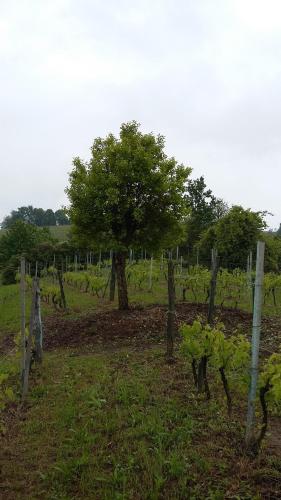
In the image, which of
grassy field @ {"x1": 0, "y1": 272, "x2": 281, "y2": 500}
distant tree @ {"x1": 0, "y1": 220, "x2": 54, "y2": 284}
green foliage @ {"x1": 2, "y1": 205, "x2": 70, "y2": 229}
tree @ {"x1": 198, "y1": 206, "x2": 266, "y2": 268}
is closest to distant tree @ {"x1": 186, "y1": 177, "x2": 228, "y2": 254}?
tree @ {"x1": 198, "y1": 206, "x2": 266, "y2": 268}

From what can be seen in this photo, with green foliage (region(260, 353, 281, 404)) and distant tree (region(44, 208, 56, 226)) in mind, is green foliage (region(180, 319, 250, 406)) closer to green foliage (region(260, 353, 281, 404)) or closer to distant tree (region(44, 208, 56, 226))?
green foliage (region(260, 353, 281, 404))

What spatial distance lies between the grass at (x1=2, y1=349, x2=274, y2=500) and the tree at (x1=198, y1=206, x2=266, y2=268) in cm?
2265

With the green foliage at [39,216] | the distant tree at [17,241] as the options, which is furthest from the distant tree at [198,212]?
the green foliage at [39,216]

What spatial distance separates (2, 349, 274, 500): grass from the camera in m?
4.58

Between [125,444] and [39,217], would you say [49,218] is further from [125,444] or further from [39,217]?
[125,444]

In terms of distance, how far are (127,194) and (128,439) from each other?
1045 centimetres

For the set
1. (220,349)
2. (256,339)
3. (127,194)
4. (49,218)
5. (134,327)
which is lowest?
(134,327)

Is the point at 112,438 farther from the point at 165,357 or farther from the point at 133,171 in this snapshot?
the point at 133,171

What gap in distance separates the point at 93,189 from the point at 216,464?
11016mm

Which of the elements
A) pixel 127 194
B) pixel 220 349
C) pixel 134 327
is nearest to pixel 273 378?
pixel 220 349

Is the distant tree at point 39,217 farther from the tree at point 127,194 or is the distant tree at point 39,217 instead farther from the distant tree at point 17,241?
the tree at point 127,194

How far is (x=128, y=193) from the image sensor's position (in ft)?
49.7

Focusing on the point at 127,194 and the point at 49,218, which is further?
the point at 49,218

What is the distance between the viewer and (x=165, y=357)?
9.64m
